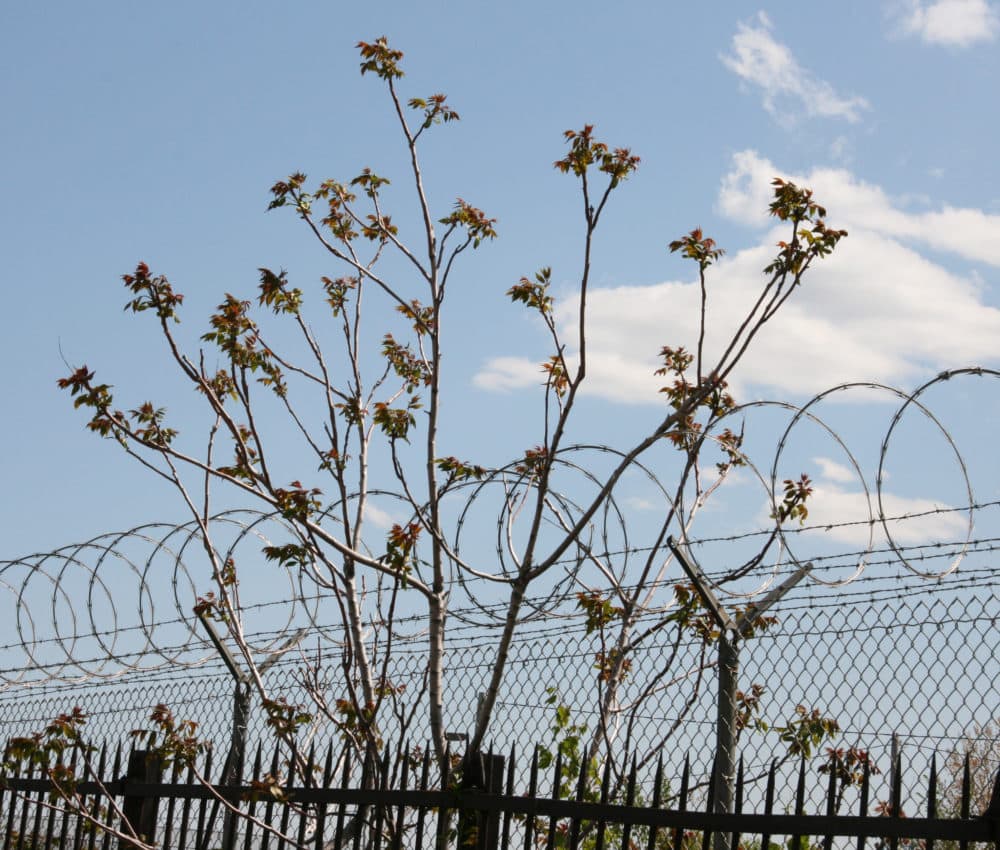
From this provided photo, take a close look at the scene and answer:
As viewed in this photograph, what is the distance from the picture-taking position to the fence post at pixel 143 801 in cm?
655

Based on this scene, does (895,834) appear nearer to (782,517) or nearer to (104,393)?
(782,517)

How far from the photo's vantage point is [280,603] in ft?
27.4

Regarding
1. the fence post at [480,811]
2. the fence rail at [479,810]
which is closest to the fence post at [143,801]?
the fence rail at [479,810]

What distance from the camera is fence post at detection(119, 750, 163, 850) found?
6.55m

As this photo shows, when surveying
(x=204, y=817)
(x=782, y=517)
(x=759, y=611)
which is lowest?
(x=204, y=817)

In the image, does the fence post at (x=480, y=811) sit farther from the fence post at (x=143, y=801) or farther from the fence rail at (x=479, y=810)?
the fence post at (x=143, y=801)

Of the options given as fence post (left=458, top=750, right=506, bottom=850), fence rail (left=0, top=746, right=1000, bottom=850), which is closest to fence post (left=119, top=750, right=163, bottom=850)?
fence rail (left=0, top=746, right=1000, bottom=850)

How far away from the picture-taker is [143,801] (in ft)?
21.5

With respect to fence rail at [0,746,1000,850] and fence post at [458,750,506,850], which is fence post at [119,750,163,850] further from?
fence post at [458,750,506,850]

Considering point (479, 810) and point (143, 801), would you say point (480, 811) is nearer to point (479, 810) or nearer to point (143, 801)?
point (479, 810)

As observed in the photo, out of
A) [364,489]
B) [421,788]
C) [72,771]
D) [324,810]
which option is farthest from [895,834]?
[72,771]

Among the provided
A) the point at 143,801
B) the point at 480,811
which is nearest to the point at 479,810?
the point at 480,811

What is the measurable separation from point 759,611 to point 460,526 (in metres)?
2.07

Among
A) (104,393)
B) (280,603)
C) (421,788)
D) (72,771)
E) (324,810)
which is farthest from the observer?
(280,603)
